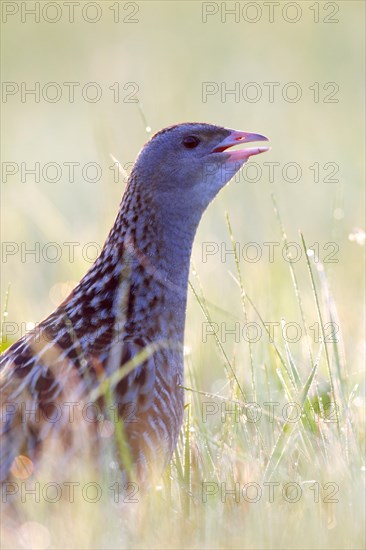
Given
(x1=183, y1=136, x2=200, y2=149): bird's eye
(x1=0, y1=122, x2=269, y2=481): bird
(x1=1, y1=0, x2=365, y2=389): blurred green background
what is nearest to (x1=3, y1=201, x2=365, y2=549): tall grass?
→ (x1=0, y1=122, x2=269, y2=481): bird

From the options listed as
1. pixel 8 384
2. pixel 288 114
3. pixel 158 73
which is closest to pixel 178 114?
pixel 288 114

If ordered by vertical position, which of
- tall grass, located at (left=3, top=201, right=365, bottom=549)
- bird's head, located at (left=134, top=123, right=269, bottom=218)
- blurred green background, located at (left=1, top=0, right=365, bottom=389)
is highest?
blurred green background, located at (left=1, top=0, right=365, bottom=389)

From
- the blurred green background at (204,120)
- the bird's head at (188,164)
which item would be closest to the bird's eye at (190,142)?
the bird's head at (188,164)

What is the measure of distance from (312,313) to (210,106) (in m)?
7.36

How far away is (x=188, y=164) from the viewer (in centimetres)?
554

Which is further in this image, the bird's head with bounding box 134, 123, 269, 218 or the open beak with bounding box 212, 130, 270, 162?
the open beak with bounding box 212, 130, 270, 162

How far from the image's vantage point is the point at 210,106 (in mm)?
14227

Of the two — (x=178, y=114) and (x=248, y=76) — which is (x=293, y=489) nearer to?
(x=178, y=114)

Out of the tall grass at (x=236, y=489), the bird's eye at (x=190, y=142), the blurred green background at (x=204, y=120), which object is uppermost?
the blurred green background at (x=204, y=120)

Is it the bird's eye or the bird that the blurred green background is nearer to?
the bird

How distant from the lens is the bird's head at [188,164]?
545 cm

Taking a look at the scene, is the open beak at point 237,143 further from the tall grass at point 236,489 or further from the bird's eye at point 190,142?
the tall grass at point 236,489

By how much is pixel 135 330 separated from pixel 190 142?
1.10 meters

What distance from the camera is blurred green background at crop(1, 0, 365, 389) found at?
773cm
